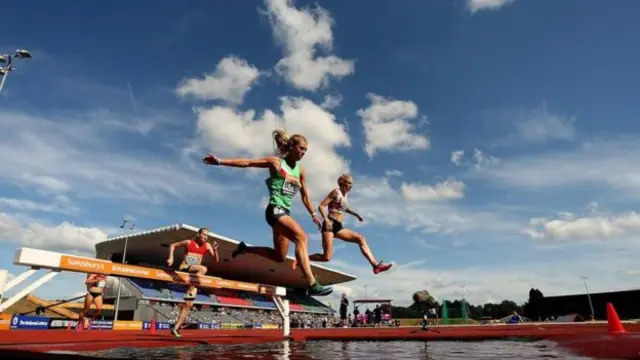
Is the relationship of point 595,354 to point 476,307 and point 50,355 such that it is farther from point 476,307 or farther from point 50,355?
point 476,307

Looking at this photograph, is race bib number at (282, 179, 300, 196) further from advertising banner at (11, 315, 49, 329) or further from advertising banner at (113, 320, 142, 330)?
advertising banner at (113, 320, 142, 330)

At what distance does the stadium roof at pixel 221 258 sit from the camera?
3691 centimetres

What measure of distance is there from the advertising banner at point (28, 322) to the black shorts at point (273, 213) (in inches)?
704

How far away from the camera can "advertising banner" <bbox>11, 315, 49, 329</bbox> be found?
649 inches

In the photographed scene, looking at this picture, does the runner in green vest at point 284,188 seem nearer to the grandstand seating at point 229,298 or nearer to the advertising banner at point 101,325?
the advertising banner at point 101,325

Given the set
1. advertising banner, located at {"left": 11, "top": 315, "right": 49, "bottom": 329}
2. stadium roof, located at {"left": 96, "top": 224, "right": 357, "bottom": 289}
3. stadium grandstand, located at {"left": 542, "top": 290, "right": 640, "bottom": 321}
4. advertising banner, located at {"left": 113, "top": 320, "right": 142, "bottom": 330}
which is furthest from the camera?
stadium grandstand, located at {"left": 542, "top": 290, "right": 640, "bottom": 321}

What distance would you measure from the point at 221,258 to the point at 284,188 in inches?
1705

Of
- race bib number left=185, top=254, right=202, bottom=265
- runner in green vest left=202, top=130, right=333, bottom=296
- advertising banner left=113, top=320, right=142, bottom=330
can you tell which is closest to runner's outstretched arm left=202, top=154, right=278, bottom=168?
runner in green vest left=202, top=130, right=333, bottom=296

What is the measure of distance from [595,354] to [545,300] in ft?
207

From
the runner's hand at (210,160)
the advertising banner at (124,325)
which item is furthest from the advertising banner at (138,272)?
the advertising banner at (124,325)

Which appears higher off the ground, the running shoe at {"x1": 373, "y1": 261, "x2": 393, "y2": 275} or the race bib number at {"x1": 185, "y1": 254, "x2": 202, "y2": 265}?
the race bib number at {"x1": 185, "y1": 254, "x2": 202, "y2": 265}

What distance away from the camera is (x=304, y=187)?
466 cm

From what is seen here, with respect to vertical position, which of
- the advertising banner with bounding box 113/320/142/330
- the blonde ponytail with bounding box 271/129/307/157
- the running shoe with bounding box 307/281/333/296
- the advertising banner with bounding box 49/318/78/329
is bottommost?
the advertising banner with bounding box 113/320/142/330

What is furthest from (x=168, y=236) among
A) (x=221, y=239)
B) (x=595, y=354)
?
(x=595, y=354)
